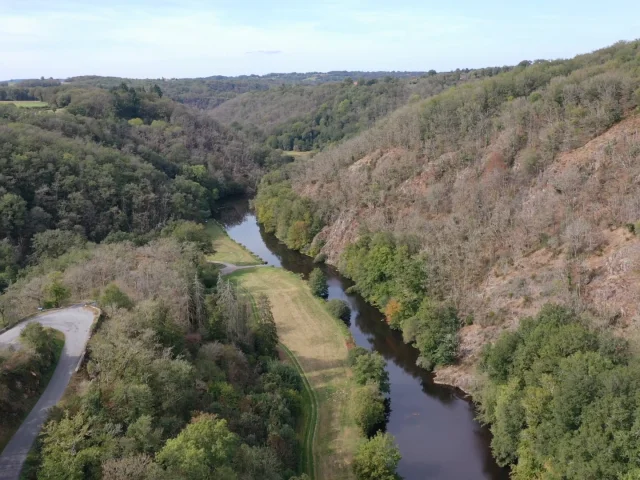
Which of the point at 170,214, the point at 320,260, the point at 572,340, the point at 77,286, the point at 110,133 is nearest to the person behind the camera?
the point at 572,340

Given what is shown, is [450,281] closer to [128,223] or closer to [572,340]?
[572,340]

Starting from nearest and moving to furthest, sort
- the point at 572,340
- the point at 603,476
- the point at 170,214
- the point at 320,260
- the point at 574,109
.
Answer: the point at 603,476, the point at 572,340, the point at 574,109, the point at 320,260, the point at 170,214

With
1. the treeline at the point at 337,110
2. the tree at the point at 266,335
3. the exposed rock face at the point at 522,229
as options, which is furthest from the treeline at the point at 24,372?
the treeline at the point at 337,110

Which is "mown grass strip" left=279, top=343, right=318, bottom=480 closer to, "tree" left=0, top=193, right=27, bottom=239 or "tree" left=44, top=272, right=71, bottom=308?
"tree" left=44, top=272, right=71, bottom=308

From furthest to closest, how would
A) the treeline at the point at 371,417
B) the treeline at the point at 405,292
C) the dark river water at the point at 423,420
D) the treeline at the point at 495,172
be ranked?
1. the treeline at the point at 495,172
2. the treeline at the point at 405,292
3. the dark river water at the point at 423,420
4. the treeline at the point at 371,417

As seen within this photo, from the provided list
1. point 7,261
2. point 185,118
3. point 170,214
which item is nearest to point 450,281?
point 7,261

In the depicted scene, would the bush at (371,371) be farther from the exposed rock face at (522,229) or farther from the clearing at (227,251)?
the clearing at (227,251)

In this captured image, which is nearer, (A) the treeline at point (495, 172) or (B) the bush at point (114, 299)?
(B) the bush at point (114, 299)
